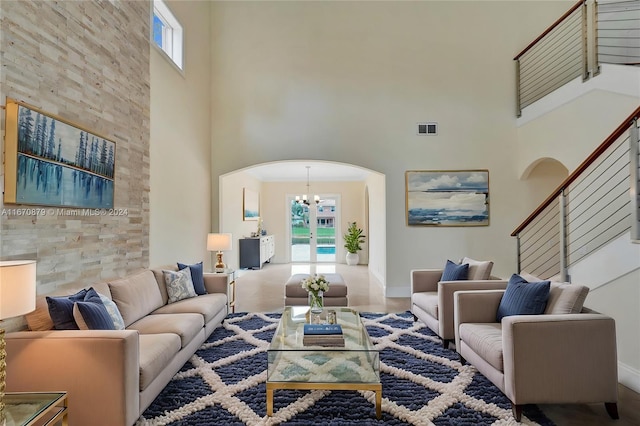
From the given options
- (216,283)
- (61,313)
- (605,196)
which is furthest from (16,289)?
(605,196)

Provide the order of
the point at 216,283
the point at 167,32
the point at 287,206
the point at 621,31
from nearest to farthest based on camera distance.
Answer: the point at 216,283
the point at 167,32
the point at 621,31
the point at 287,206

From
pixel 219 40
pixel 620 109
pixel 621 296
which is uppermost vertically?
pixel 219 40

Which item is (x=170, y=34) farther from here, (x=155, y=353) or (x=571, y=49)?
(x=571, y=49)

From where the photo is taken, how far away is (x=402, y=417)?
227 centimetres

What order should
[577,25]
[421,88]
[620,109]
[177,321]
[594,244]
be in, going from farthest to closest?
[421,88]
[577,25]
[594,244]
[620,109]
[177,321]

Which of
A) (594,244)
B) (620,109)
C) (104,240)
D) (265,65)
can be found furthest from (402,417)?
(265,65)

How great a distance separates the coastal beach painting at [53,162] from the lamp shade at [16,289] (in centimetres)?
74

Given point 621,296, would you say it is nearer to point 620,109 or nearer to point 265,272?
point 620,109

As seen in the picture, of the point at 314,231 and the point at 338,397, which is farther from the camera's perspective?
the point at 314,231

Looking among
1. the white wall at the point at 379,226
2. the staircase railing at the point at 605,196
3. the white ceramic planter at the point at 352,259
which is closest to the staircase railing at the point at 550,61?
the staircase railing at the point at 605,196

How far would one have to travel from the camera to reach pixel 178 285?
382cm

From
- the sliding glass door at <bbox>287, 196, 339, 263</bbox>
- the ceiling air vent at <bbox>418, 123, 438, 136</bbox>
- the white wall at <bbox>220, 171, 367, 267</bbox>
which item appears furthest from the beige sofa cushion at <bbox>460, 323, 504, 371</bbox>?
the sliding glass door at <bbox>287, 196, 339, 263</bbox>

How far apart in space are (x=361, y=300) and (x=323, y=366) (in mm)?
3170

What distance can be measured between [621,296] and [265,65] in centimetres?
566
